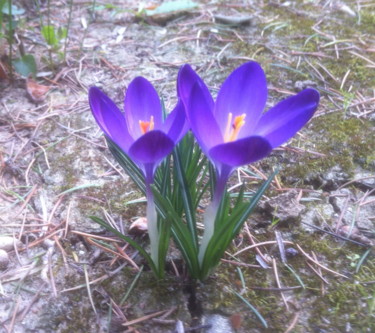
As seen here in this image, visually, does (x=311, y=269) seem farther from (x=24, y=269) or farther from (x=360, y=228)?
(x=24, y=269)

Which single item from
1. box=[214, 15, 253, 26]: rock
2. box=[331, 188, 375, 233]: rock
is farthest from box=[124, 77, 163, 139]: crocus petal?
box=[214, 15, 253, 26]: rock

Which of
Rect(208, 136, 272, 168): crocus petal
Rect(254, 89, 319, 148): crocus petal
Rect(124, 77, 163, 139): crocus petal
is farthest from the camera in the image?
Rect(124, 77, 163, 139): crocus petal

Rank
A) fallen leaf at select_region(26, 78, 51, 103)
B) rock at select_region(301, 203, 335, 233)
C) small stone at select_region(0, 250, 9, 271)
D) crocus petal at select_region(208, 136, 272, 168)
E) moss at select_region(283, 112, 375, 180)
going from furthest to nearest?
fallen leaf at select_region(26, 78, 51, 103), moss at select_region(283, 112, 375, 180), rock at select_region(301, 203, 335, 233), small stone at select_region(0, 250, 9, 271), crocus petal at select_region(208, 136, 272, 168)

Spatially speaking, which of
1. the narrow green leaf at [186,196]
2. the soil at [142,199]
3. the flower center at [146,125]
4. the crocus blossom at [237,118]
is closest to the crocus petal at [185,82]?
the crocus blossom at [237,118]

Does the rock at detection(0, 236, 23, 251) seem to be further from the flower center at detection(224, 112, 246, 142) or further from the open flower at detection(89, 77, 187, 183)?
the flower center at detection(224, 112, 246, 142)

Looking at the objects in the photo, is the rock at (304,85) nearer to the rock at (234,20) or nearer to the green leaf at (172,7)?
the rock at (234,20)

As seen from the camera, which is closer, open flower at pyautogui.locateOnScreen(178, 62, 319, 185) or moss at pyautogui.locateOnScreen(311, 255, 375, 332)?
open flower at pyautogui.locateOnScreen(178, 62, 319, 185)
